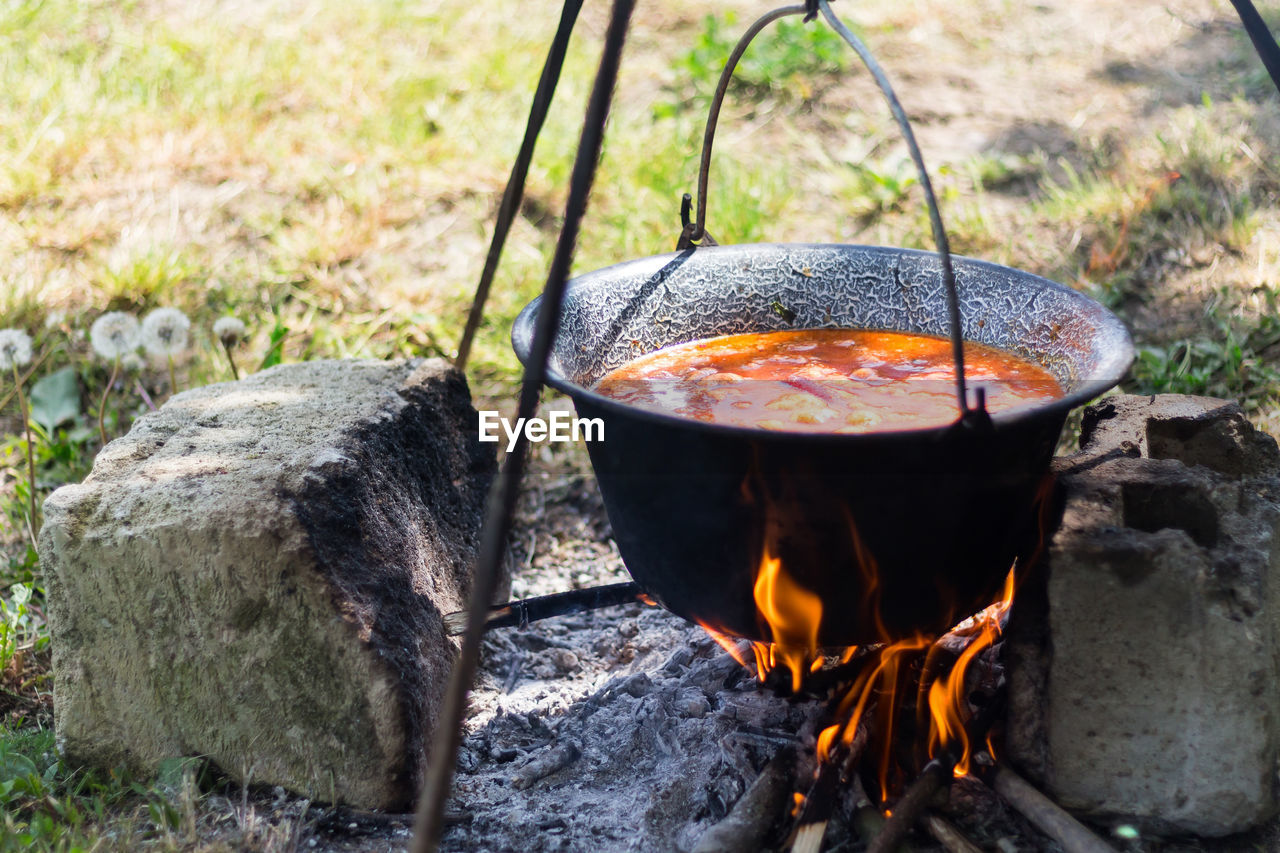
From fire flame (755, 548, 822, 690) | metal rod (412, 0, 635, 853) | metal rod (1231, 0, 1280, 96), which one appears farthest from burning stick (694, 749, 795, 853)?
metal rod (1231, 0, 1280, 96)

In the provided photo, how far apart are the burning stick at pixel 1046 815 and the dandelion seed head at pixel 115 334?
8.99 ft

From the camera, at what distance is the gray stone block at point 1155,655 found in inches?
75.8

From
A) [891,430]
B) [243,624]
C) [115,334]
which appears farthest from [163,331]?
[891,430]

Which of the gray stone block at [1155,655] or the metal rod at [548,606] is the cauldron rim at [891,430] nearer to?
the gray stone block at [1155,655]

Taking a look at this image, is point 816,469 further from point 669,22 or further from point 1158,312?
point 669,22

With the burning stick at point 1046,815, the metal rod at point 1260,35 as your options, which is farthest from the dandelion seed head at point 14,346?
the metal rod at point 1260,35

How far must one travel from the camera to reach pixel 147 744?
7.30 ft

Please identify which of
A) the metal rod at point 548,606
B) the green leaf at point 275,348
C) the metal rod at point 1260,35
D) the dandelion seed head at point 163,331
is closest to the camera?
the metal rod at point 1260,35

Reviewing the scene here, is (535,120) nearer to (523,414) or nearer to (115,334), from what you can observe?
(523,414)

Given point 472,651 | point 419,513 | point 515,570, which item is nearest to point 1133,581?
point 472,651

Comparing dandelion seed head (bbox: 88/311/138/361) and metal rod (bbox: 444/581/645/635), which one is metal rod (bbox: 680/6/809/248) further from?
dandelion seed head (bbox: 88/311/138/361)

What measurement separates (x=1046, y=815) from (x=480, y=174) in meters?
4.19

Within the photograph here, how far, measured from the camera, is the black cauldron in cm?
178

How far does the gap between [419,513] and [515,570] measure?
2.66 feet
